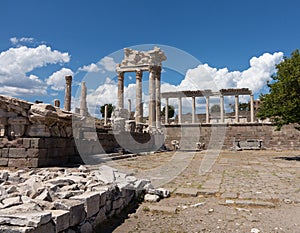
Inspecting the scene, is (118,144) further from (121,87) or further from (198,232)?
(121,87)

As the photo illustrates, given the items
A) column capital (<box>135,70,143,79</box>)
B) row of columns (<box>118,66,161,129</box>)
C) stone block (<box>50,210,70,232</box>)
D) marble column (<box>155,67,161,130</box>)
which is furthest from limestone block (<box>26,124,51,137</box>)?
column capital (<box>135,70,143,79</box>)

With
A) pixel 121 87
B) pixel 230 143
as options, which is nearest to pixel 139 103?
pixel 121 87

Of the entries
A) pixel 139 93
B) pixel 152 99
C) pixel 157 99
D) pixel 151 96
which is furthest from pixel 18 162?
→ pixel 157 99

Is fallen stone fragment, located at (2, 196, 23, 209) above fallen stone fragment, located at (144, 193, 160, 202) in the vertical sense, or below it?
above

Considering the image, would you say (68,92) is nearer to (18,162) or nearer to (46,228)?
(18,162)

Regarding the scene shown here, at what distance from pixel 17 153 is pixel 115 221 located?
4.71 metres

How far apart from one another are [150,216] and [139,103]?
22.1 metres

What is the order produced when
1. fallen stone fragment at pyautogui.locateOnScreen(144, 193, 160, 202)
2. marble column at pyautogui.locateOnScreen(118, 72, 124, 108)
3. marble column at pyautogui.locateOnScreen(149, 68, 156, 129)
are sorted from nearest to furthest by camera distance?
fallen stone fragment at pyautogui.locateOnScreen(144, 193, 160, 202) → marble column at pyautogui.locateOnScreen(149, 68, 156, 129) → marble column at pyautogui.locateOnScreen(118, 72, 124, 108)

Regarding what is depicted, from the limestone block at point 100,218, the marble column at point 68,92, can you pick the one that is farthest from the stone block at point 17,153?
the marble column at point 68,92

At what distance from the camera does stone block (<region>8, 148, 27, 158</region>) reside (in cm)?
746

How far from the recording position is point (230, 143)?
30.0 metres

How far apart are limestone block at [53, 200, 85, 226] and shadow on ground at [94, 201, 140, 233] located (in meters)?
0.43

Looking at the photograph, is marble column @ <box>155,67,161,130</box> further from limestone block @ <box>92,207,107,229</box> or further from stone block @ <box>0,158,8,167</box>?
limestone block @ <box>92,207,107,229</box>

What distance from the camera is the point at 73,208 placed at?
3.22 metres
